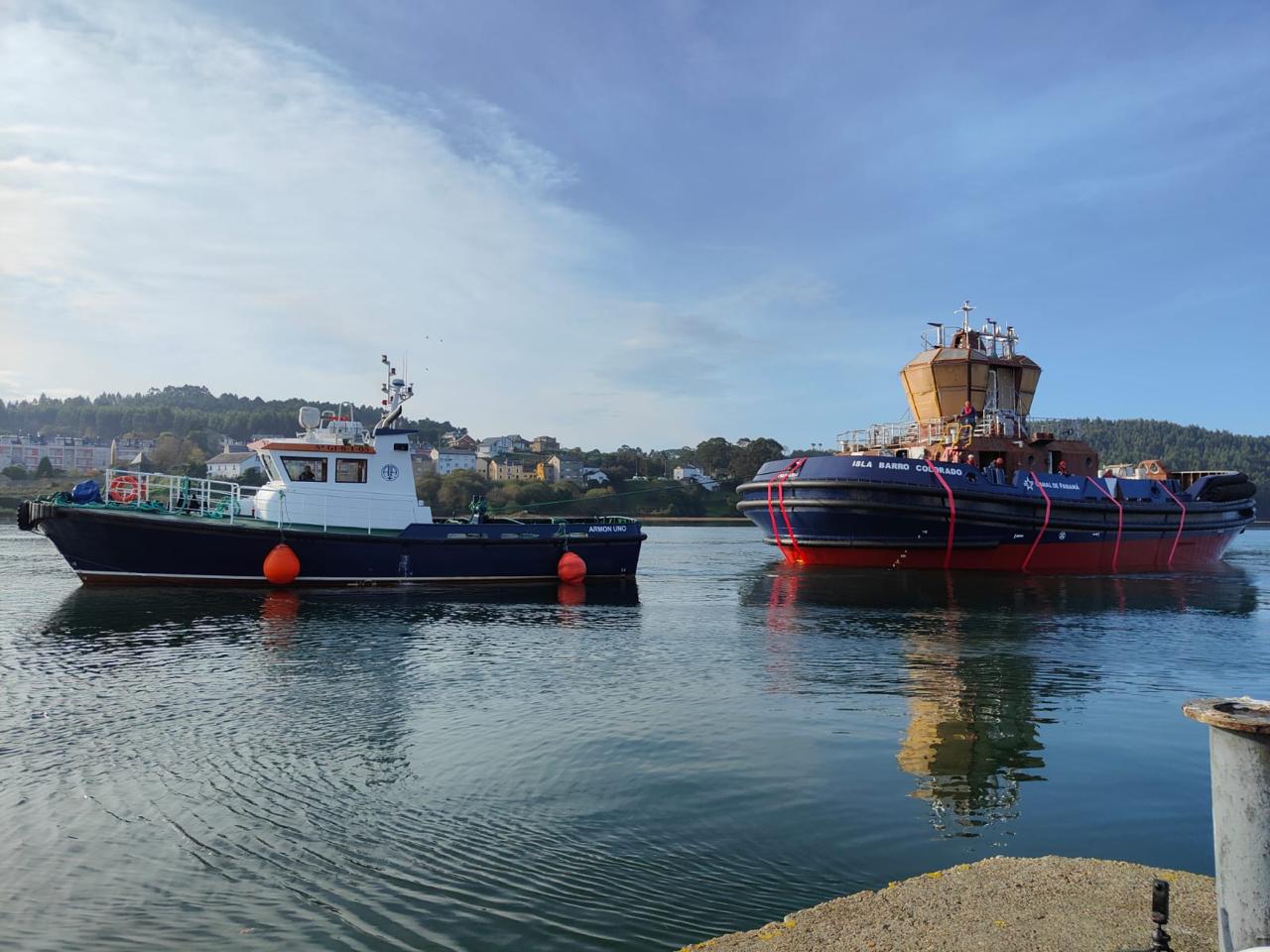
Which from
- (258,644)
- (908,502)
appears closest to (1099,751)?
(258,644)

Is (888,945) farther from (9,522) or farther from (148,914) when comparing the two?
(9,522)

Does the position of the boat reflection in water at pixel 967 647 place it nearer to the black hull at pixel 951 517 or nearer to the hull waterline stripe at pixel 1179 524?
the black hull at pixel 951 517

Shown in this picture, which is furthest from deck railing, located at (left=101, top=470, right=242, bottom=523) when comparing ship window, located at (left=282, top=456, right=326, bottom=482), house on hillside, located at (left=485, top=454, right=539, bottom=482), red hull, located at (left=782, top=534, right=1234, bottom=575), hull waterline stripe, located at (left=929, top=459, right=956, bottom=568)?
house on hillside, located at (left=485, top=454, right=539, bottom=482)

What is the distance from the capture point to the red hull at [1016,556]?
27.7m

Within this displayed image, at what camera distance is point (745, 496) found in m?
31.1

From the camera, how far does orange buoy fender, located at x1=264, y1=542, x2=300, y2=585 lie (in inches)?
813

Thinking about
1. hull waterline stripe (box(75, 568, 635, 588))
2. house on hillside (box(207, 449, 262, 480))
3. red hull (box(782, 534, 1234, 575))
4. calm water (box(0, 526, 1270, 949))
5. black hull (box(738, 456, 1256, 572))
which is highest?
house on hillside (box(207, 449, 262, 480))

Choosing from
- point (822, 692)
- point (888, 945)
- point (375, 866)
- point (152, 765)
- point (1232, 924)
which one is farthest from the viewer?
point (822, 692)

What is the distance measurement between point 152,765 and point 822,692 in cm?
799

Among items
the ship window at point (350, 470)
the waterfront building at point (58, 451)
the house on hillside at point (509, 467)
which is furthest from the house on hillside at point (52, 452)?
the ship window at point (350, 470)

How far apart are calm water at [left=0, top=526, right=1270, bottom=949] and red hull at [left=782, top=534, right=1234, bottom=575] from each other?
1018cm

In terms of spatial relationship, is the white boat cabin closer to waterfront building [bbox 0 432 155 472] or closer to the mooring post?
the mooring post

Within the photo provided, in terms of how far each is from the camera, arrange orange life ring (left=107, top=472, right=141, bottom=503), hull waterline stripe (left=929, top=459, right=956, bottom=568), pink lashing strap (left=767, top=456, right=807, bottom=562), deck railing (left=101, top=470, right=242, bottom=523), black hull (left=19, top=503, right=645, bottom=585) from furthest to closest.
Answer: pink lashing strap (left=767, top=456, right=807, bottom=562) < hull waterline stripe (left=929, top=459, right=956, bottom=568) < orange life ring (left=107, top=472, right=141, bottom=503) < deck railing (left=101, top=470, right=242, bottom=523) < black hull (left=19, top=503, right=645, bottom=585)

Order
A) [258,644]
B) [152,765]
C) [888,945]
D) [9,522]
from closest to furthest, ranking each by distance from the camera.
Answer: [888,945], [152,765], [258,644], [9,522]
